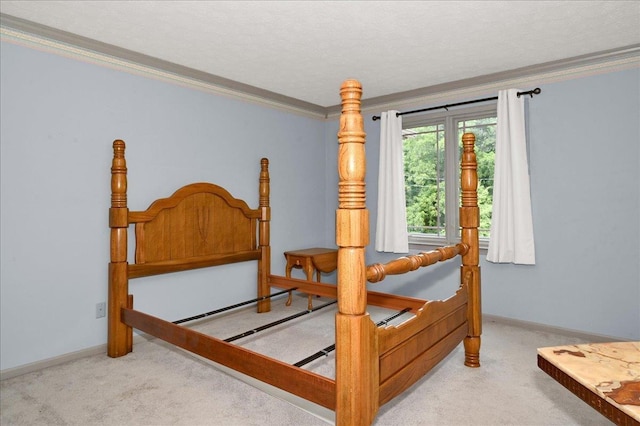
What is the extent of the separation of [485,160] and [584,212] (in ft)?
3.28

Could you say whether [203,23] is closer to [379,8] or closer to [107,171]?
[379,8]

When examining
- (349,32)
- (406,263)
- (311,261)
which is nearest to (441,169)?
(311,261)

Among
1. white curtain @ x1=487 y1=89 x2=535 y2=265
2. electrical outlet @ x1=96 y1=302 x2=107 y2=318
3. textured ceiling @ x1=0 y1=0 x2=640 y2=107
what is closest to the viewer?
textured ceiling @ x1=0 y1=0 x2=640 y2=107

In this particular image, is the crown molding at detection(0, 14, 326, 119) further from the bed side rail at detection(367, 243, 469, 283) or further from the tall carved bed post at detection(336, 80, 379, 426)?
the bed side rail at detection(367, 243, 469, 283)

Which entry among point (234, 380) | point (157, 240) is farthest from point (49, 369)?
point (234, 380)

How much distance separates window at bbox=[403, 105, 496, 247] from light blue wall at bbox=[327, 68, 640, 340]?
449mm

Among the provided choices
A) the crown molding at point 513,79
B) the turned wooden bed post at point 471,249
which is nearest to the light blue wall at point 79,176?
the crown molding at point 513,79

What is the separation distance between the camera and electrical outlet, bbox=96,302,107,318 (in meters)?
2.96

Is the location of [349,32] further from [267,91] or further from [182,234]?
[182,234]

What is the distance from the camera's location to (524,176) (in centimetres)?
348

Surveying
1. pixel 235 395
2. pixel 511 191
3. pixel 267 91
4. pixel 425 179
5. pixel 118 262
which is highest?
pixel 267 91

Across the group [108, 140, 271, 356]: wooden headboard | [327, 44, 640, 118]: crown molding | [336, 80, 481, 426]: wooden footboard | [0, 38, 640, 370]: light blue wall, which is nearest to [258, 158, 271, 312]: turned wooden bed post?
[108, 140, 271, 356]: wooden headboard

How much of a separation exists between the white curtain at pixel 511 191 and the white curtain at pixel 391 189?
3.21 ft

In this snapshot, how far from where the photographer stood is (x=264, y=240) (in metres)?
3.99
